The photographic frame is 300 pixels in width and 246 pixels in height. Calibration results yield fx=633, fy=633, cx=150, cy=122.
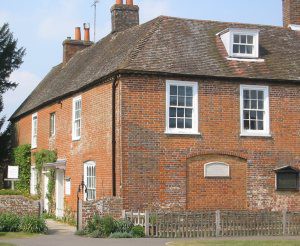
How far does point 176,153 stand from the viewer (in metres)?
23.8

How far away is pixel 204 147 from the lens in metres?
24.1

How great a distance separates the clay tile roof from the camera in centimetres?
2434

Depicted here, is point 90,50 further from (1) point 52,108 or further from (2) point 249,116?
(2) point 249,116

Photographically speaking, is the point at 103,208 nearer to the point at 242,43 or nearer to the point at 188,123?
the point at 188,123

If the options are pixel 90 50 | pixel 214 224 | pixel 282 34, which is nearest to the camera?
pixel 214 224

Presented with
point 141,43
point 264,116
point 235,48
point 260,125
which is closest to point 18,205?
point 141,43

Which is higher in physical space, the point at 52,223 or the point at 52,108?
the point at 52,108

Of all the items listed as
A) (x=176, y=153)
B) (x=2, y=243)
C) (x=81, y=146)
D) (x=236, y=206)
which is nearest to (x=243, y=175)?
(x=236, y=206)

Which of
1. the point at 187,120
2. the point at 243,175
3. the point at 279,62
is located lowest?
the point at 243,175

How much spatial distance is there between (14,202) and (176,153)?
6196 mm

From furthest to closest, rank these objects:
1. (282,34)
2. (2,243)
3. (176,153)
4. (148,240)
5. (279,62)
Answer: (282,34)
(279,62)
(176,153)
(148,240)
(2,243)

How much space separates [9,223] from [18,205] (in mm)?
1044

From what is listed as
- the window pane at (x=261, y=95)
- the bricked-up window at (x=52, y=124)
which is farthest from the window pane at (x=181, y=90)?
the bricked-up window at (x=52, y=124)

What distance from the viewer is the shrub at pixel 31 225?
71.7 feet
